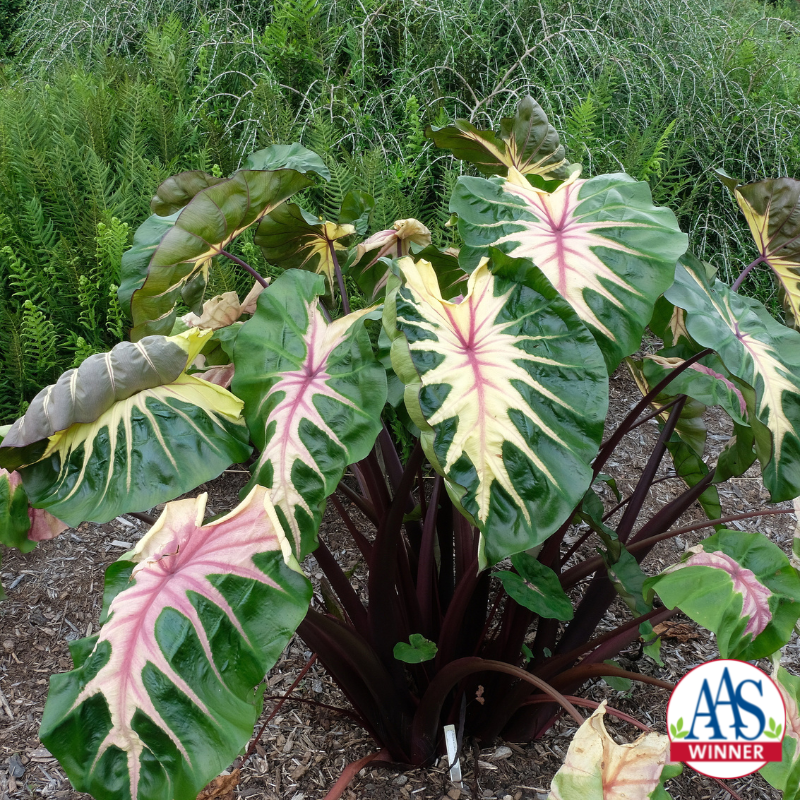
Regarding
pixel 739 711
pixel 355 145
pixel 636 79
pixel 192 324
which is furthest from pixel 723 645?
pixel 636 79

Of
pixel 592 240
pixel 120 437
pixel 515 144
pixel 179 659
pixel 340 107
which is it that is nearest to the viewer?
pixel 179 659

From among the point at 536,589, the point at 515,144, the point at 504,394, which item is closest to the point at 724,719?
the point at 536,589

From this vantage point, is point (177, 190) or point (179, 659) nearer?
point (179, 659)

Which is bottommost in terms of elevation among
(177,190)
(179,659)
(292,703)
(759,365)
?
(292,703)

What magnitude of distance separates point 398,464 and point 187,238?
1.81 ft

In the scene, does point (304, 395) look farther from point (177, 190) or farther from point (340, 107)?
point (340, 107)

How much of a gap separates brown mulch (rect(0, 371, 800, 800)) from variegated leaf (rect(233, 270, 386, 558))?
662 millimetres

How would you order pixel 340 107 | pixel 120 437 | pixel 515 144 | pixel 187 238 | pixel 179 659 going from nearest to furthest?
pixel 179 659 → pixel 120 437 → pixel 187 238 → pixel 515 144 → pixel 340 107

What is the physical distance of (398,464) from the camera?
4.30 feet

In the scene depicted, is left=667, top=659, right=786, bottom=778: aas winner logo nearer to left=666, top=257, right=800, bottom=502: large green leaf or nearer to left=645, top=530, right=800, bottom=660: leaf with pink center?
left=645, top=530, right=800, bottom=660: leaf with pink center

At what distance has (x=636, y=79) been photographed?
3.36 meters

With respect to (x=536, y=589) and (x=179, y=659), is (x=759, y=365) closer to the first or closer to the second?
(x=536, y=589)

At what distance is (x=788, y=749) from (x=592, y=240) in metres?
0.78

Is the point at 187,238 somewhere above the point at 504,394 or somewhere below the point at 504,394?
above
